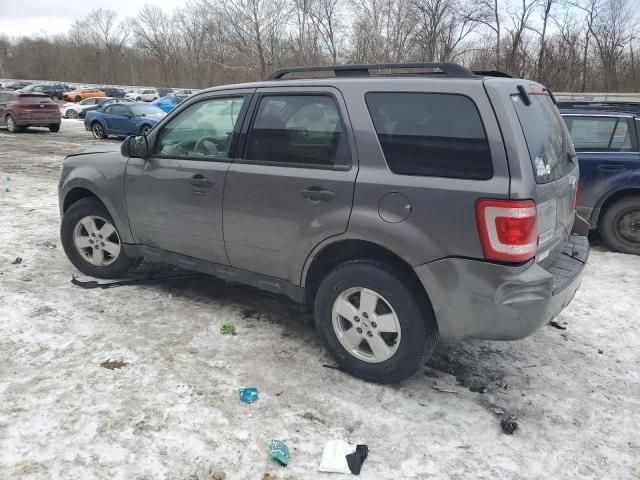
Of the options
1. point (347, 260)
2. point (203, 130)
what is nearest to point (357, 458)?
point (347, 260)

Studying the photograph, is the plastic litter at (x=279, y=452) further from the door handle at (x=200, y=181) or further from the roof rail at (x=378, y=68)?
the roof rail at (x=378, y=68)

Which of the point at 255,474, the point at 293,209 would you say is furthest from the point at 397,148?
the point at 255,474

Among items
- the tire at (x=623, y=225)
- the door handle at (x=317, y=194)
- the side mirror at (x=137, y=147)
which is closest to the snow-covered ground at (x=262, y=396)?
the door handle at (x=317, y=194)

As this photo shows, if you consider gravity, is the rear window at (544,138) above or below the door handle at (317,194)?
above

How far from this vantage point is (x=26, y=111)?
814 inches

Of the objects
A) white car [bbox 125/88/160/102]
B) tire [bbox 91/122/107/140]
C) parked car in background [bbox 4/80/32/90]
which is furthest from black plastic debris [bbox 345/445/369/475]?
parked car in background [bbox 4/80/32/90]

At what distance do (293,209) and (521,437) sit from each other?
193 cm

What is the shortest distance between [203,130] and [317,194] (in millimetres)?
1343

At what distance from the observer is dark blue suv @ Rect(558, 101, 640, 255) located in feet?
20.4

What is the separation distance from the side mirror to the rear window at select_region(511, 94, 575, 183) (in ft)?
9.55

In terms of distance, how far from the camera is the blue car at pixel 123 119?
1873 cm

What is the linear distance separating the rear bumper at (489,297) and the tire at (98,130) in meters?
19.4

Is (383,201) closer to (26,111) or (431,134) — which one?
(431,134)

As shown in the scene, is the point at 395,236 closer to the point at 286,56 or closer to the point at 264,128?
the point at 264,128
